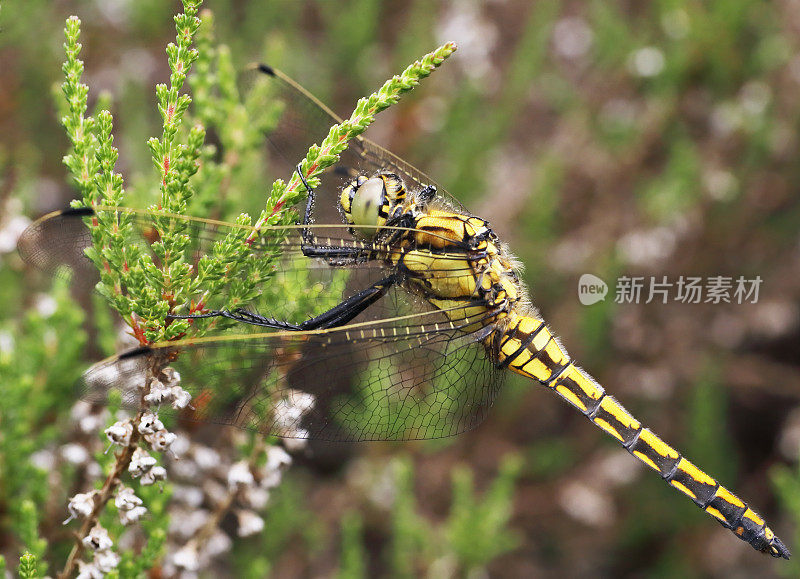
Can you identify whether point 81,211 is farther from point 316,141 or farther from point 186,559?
point 316,141

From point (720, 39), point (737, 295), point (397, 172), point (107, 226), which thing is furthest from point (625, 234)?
point (107, 226)

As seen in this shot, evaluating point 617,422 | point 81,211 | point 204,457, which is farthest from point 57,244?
point 617,422

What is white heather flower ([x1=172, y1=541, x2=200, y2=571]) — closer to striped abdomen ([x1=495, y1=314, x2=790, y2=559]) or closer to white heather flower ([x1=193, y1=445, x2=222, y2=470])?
white heather flower ([x1=193, y1=445, x2=222, y2=470])

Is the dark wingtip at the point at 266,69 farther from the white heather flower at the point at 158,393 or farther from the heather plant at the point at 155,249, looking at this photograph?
the white heather flower at the point at 158,393

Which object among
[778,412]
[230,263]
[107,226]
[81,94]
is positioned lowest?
[778,412]

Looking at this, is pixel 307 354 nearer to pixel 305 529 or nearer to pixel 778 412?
pixel 305 529

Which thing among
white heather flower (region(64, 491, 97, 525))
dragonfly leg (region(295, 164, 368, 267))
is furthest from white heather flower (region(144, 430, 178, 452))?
dragonfly leg (region(295, 164, 368, 267))

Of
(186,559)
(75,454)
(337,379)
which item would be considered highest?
(75,454)
